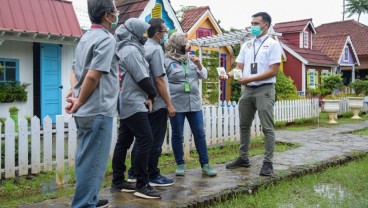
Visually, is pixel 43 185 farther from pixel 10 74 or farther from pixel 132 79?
pixel 10 74

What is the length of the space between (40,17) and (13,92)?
2041 millimetres

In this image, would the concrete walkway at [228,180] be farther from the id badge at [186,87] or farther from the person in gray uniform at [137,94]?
the id badge at [186,87]

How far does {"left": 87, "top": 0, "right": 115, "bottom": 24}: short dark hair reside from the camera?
119 inches

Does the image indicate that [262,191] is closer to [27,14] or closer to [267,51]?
[267,51]

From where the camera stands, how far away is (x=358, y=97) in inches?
600

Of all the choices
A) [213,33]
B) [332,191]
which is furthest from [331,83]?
[332,191]

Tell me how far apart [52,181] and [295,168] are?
338cm

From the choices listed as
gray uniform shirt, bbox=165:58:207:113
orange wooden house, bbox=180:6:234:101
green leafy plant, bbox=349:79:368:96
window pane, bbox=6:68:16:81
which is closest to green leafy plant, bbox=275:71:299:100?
green leafy plant, bbox=349:79:368:96

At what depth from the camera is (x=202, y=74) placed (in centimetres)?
504

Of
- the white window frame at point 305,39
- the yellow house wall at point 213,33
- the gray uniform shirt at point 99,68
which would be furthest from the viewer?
the white window frame at point 305,39

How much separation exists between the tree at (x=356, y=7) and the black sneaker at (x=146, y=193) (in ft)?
190

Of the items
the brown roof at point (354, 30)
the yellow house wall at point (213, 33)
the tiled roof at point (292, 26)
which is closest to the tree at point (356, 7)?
the brown roof at point (354, 30)

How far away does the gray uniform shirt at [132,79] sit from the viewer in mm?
3770

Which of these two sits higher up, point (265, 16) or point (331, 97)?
point (265, 16)
